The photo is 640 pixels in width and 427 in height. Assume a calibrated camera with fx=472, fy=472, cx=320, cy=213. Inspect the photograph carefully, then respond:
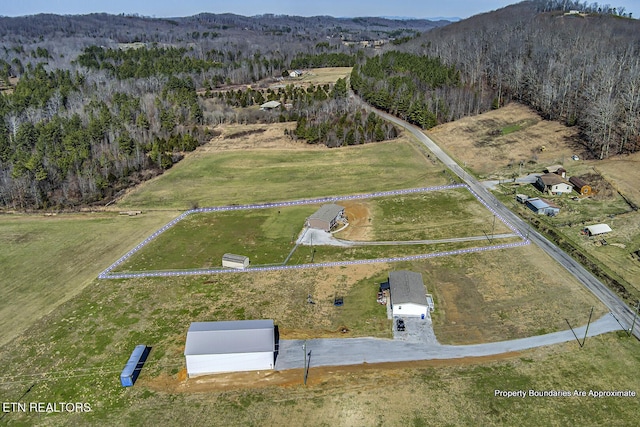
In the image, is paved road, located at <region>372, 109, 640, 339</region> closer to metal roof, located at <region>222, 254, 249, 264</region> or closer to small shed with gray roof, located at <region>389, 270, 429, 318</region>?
small shed with gray roof, located at <region>389, 270, 429, 318</region>

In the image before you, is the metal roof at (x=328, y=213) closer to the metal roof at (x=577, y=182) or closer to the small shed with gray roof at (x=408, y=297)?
the small shed with gray roof at (x=408, y=297)

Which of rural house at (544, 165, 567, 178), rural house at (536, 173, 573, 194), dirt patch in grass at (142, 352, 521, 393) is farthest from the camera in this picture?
rural house at (544, 165, 567, 178)

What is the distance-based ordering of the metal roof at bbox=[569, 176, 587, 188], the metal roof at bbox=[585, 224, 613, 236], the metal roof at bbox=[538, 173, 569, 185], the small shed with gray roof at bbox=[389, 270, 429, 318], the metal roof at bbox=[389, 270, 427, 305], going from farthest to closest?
1. the metal roof at bbox=[538, 173, 569, 185]
2. the metal roof at bbox=[569, 176, 587, 188]
3. the metal roof at bbox=[585, 224, 613, 236]
4. the metal roof at bbox=[389, 270, 427, 305]
5. the small shed with gray roof at bbox=[389, 270, 429, 318]

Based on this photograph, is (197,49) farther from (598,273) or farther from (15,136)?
(598,273)

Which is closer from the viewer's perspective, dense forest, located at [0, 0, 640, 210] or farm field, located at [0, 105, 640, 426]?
farm field, located at [0, 105, 640, 426]

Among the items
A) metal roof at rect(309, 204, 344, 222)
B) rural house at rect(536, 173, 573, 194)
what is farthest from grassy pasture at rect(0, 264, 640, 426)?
rural house at rect(536, 173, 573, 194)

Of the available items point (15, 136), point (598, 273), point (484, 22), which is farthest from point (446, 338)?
point (484, 22)

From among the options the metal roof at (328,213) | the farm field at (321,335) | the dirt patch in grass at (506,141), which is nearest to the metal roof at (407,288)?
the farm field at (321,335)
